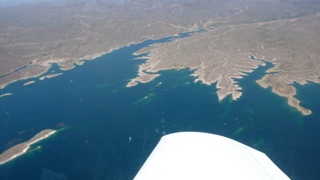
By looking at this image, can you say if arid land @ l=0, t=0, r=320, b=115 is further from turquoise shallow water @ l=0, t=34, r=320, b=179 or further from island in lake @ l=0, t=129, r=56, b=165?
island in lake @ l=0, t=129, r=56, b=165

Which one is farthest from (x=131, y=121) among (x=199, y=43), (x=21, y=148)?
(x=199, y=43)

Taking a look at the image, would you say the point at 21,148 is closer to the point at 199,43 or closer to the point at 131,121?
the point at 131,121

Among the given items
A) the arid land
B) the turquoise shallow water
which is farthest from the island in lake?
the arid land

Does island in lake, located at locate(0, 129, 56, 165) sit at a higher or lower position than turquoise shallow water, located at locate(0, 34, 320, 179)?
higher

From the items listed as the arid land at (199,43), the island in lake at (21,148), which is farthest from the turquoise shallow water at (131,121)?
the arid land at (199,43)

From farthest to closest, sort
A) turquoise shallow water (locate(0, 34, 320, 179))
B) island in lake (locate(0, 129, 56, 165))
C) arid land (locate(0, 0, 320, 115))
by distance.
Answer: arid land (locate(0, 0, 320, 115)), island in lake (locate(0, 129, 56, 165)), turquoise shallow water (locate(0, 34, 320, 179))

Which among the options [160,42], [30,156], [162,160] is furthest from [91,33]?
[162,160]

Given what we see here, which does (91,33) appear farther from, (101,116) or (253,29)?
(101,116)
